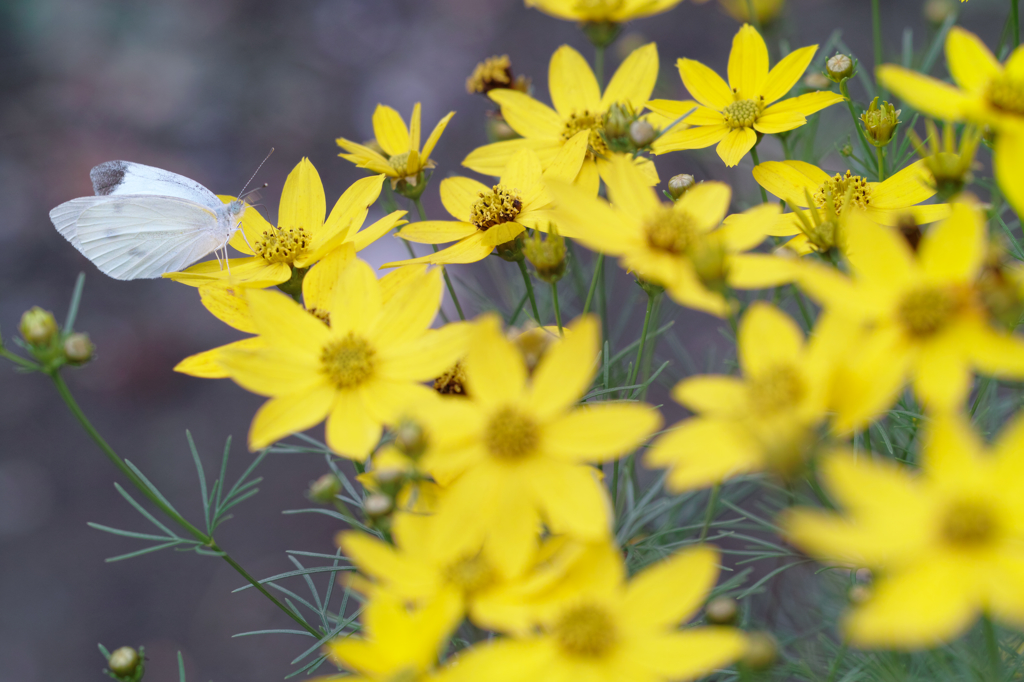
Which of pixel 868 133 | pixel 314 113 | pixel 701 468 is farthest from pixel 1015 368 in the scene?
pixel 314 113

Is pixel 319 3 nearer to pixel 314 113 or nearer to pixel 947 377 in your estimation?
pixel 314 113

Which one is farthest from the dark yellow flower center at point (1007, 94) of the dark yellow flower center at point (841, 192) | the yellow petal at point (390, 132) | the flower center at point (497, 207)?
the yellow petal at point (390, 132)

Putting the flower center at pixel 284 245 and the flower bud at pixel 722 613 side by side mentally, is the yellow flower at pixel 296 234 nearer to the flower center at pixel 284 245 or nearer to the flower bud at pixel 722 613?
the flower center at pixel 284 245

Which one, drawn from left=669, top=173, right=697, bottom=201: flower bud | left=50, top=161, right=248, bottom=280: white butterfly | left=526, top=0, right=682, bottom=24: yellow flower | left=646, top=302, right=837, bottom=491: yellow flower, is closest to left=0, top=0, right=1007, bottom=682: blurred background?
left=526, top=0, right=682, bottom=24: yellow flower

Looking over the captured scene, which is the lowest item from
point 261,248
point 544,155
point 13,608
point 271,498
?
point 13,608

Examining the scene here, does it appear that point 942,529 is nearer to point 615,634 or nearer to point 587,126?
point 615,634
